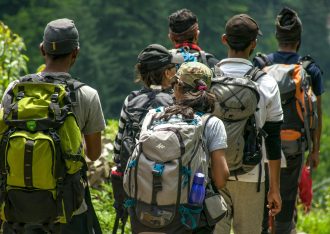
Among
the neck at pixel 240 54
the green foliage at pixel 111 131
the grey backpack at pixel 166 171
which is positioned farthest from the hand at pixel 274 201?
the green foliage at pixel 111 131

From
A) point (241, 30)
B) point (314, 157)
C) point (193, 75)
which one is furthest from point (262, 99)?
point (314, 157)

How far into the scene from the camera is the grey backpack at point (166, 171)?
4.32 meters

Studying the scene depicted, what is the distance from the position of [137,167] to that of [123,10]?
5558 centimetres

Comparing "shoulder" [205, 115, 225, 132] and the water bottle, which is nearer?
the water bottle

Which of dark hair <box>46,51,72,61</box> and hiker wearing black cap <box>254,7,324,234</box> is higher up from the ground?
dark hair <box>46,51,72,61</box>

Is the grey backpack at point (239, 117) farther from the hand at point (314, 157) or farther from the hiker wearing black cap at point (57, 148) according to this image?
the hand at point (314, 157)

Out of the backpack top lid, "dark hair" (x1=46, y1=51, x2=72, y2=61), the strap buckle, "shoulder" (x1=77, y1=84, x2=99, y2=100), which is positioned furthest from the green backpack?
the backpack top lid

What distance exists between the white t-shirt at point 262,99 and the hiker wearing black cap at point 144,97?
15.4 inches

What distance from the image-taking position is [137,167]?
438cm

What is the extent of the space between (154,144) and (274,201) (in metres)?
1.40

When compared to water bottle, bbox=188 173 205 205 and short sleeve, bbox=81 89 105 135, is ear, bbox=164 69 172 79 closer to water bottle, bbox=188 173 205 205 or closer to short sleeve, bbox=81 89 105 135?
short sleeve, bbox=81 89 105 135

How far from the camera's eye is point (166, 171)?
4.32 m

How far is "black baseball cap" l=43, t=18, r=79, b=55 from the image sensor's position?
4.79 metres

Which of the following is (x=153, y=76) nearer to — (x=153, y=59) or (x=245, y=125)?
(x=153, y=59)
